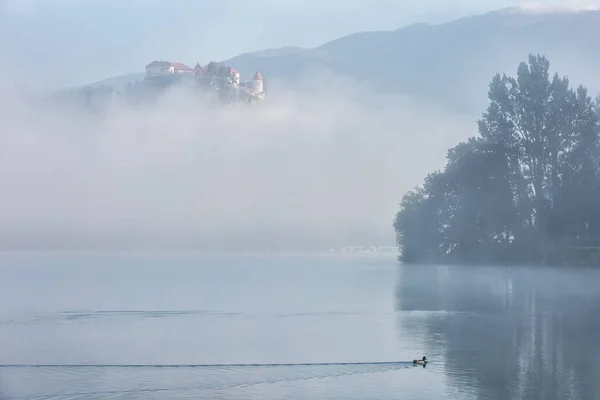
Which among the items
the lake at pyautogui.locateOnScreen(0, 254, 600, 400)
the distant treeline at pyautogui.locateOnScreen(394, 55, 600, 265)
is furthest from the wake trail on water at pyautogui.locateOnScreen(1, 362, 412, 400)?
the distant treeline at pyautogui.locateOnScreen(394, 55, 600, 265)

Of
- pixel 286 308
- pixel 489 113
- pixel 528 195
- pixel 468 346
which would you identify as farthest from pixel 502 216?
pixel 468 346

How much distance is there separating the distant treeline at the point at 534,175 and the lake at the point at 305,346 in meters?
15.1

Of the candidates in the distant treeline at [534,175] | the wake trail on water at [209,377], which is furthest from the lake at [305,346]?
the distant treeline at [534,175]

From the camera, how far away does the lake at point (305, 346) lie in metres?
27.0

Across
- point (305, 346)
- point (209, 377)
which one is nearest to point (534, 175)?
point (305, 346)

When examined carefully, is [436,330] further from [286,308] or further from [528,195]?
[528,195]

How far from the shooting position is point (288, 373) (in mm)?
29891

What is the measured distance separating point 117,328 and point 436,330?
49.3ft

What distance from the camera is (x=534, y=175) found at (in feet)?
269

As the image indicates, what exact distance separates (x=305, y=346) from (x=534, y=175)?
5026cm

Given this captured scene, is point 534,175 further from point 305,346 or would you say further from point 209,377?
point 209,377

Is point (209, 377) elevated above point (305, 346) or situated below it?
below

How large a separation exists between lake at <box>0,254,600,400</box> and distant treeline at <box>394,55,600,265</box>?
15056 millimetres

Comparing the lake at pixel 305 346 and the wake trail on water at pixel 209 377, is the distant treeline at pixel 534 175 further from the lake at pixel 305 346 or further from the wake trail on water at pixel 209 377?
the wake trail on water at pixel 209 377
